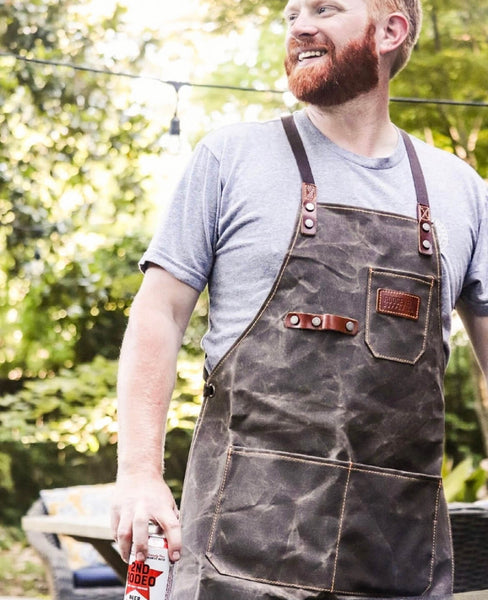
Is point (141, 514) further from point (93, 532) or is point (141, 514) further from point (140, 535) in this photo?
point (93, 532)

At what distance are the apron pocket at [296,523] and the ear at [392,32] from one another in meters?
0.77

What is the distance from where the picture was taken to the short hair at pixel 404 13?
66.4 inches

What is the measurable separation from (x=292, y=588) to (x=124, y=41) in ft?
19.6

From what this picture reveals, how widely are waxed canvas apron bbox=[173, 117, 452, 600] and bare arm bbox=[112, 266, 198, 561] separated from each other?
3.7 inches

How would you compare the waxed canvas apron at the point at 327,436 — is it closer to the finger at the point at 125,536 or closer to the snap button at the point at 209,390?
the snap button at the point at 209,390

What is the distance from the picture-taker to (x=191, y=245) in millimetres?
1527

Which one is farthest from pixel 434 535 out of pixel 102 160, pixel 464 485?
pixel 102 160

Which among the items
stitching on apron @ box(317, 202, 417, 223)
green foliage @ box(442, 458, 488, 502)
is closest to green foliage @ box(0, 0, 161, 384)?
green foliage @ box(442, 458, 488, 502)

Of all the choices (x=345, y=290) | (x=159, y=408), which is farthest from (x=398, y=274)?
(x=159, y=408)

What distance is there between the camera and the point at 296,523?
1435 millimetres

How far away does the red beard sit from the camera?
5.36 feet

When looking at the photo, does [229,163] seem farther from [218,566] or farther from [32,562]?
[32,562]

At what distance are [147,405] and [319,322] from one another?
0.30m

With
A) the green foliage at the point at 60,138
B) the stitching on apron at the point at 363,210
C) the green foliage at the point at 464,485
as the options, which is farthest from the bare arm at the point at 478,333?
the green foliage at the point at 60,138
